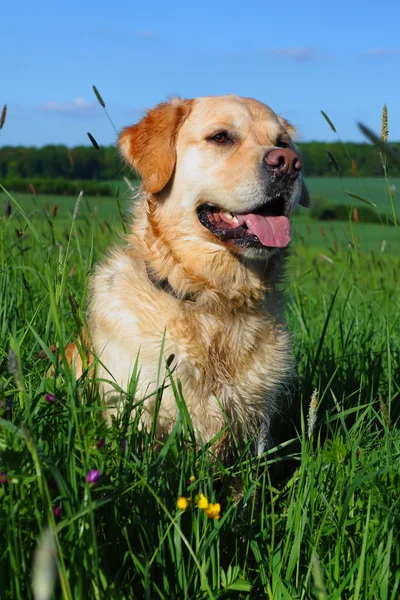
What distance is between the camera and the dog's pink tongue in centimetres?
312

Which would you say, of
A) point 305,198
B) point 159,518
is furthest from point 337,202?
point 159,518

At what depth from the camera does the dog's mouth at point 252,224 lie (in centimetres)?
313

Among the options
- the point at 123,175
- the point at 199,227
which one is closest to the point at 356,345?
the point at 199,227

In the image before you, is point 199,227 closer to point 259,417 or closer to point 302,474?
point 259,417

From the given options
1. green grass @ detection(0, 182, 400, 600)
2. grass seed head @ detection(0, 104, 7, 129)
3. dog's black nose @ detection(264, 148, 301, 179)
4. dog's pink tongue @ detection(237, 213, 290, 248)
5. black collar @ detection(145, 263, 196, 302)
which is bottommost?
green grass @ detection(0, 182, 400, 600)

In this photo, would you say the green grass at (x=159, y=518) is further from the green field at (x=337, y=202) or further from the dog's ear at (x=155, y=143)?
the green field at (x=337, y=202)

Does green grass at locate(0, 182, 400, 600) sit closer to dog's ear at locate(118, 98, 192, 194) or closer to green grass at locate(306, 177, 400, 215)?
dog's ear at locate(118, 98, 192, 194)

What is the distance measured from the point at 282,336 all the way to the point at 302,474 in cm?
109

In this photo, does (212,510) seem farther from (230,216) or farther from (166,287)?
(230,216)

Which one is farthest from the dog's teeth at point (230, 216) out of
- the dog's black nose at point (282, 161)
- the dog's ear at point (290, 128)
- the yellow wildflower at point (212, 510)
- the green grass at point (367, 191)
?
the yellow wildflower at point (212, 510)

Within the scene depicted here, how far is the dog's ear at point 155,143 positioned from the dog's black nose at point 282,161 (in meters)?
0.50

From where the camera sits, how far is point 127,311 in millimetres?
2969

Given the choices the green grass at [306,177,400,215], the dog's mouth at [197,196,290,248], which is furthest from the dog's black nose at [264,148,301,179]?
the green grass at [306,177,400,215]

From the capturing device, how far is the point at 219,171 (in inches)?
126
